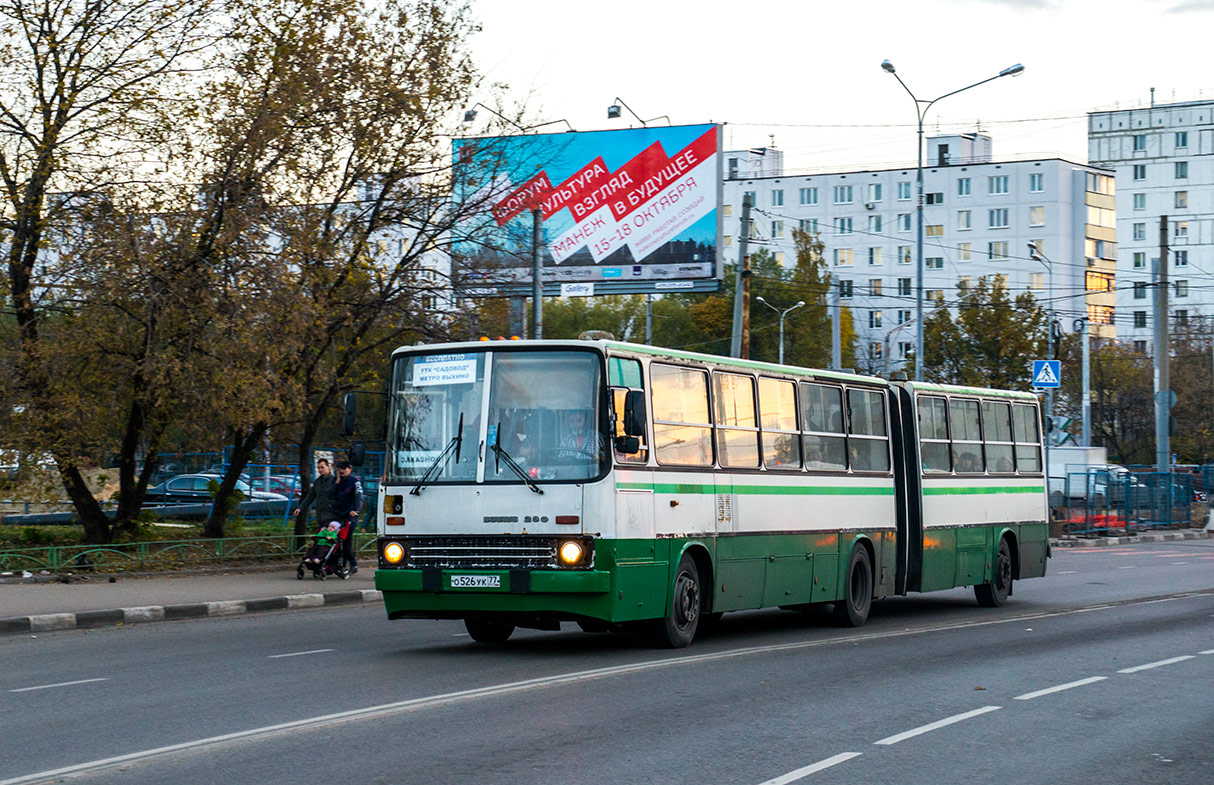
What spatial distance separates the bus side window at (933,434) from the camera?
19.3 meters

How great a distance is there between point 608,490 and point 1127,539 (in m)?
32.9

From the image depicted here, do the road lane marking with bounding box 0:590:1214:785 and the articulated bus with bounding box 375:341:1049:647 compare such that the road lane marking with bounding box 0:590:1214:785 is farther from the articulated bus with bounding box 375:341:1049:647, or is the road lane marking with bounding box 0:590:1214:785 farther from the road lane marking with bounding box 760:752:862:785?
the road lane marking with bounding box 760:752:862:785

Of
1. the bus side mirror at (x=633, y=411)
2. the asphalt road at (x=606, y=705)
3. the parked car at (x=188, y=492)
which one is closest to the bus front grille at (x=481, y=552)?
the asphalt road at (x=606, y=705)

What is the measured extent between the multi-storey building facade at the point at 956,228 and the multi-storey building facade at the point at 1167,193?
7931 mm

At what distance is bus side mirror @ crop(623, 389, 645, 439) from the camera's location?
42.9ft

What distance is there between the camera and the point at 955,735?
370 inches

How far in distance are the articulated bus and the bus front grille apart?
0.01m

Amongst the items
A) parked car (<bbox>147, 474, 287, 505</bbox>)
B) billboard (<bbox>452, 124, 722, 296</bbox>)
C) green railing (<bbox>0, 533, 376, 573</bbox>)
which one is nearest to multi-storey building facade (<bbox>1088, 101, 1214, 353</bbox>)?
billboard (<bbox>452, 124, 722, 296</bbox>)

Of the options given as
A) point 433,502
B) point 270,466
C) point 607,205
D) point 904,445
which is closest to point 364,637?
point 433,502

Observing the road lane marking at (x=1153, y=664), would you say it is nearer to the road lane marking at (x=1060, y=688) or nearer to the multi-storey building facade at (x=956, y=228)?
the road lane marking at (x=1060, y=688)

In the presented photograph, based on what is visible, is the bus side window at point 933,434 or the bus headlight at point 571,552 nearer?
the bus headlight at point 571,552

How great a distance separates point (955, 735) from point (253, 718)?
440cm

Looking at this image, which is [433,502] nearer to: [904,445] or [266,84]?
[904,445]

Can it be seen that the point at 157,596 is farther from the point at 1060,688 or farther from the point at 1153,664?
the point at 1153,664
